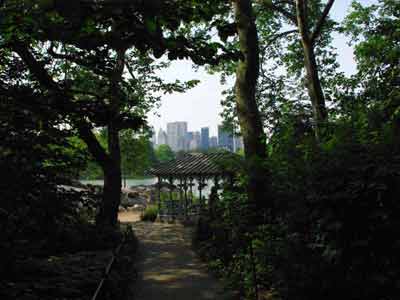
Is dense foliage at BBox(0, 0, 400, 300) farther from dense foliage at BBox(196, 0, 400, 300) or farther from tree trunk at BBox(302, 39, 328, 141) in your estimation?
tree trunk at BBox(302, 39, 328, 141)

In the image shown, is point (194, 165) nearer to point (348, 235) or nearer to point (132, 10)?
point (348, 235)

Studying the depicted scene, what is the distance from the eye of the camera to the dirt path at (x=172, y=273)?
28.2ft

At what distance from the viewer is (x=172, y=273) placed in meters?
10.8

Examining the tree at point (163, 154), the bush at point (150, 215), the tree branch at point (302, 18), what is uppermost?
the tree at point (163, 154)

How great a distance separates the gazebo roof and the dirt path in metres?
5.79

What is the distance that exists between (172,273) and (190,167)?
13.3m

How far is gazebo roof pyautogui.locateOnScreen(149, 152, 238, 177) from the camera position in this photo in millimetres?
22969

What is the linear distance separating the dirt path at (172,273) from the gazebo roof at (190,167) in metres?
5.79

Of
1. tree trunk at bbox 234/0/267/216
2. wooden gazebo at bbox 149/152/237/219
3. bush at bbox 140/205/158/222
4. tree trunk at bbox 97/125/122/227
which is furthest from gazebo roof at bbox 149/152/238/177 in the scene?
tree trunk at bbox 234/0/267/216

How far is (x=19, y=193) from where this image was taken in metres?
3.48

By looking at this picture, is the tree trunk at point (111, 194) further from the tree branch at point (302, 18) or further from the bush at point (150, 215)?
the bush at point (150, 215)

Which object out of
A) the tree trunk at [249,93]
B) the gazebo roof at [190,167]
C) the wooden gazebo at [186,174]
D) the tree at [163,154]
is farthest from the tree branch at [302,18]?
the tree at [163,154]

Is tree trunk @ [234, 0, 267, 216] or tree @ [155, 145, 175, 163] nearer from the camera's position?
tree trunk @ [234, 0, 267, 216]

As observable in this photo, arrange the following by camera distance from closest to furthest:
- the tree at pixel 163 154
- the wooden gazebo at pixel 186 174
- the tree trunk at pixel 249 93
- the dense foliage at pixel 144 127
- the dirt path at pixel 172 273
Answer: the dense foliage at pixel 144 127, the dirt path at pixel 172 273, the tree trunk at pixel 249 93, the wooden gazebo at pixel 186 174, the tree at pixel 163 154
